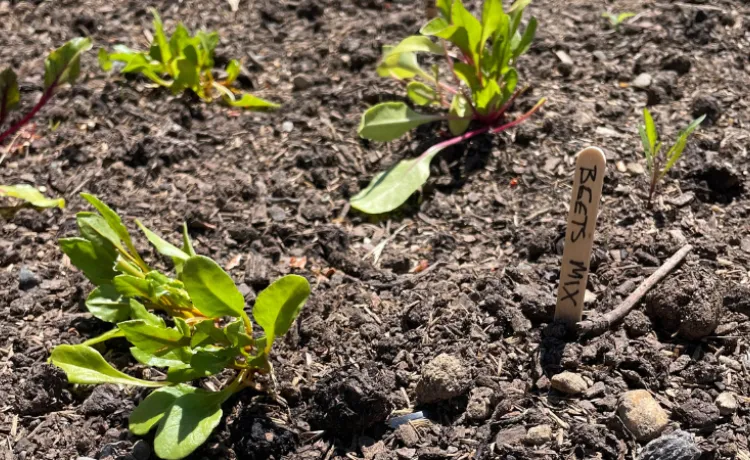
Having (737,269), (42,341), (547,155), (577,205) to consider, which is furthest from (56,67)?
(737,269)

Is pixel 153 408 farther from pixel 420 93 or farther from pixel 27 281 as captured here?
pixel 420 93

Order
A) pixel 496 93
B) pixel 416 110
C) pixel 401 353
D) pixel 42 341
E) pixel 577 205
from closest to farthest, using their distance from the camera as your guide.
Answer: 1. pixel 577 205
2. pixel 401 353
3. pixel 42 341
4. pixel 496 93
5. pixel 416 110

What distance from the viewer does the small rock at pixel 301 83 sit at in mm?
3404

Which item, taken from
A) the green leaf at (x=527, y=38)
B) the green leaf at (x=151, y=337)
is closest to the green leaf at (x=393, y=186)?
the green leaf at (x=527, y=38)

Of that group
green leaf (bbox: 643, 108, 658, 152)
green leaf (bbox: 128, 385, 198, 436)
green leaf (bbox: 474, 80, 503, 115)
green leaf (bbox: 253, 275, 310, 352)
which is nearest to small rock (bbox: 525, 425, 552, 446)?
green leaf (bbox: 253, 275, 310, 352)

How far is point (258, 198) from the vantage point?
293 cm

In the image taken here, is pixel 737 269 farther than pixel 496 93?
No

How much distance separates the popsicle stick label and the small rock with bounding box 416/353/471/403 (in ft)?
1.12

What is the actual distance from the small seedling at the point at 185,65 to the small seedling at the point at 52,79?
0.12 metres

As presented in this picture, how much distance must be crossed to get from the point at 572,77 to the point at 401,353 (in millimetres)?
1539

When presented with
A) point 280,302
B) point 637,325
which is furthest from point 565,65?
point 280,302

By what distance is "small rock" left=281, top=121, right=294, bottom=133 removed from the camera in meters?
3.21

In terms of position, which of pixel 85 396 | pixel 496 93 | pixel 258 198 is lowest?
pixel 85 396

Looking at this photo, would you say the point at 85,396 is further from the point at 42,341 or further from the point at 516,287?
the point at 516,287
